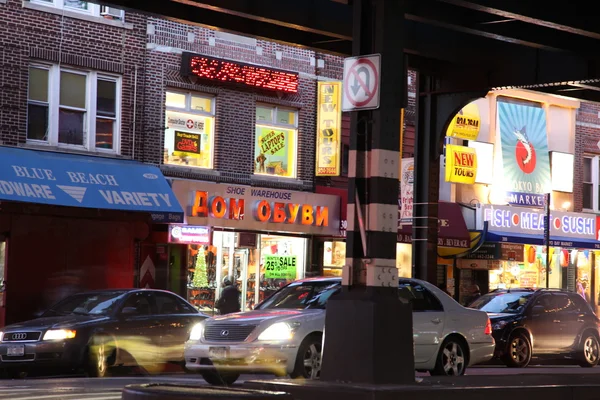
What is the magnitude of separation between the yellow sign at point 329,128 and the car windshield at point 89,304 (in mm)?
11944

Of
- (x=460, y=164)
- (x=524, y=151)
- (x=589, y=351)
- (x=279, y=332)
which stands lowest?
(x=589, y=351)

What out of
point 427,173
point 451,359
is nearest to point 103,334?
point 451,359

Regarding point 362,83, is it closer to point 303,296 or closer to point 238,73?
point 303,296

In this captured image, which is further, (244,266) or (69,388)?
(244,266)

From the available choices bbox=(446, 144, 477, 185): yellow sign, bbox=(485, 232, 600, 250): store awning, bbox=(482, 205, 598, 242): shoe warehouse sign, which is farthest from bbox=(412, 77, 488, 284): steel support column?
bbox=(482, 205, 598, 242): shoe warehouse sign

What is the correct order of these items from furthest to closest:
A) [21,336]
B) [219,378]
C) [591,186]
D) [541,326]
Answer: [591,186] → [541,326] → [21,336] → [219,378]

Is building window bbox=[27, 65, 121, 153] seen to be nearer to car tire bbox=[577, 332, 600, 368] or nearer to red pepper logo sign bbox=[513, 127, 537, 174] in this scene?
car tire bbox=[577, 332, 600, 368]

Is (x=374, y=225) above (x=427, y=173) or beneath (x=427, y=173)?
beneath

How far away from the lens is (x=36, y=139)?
86.9 feet

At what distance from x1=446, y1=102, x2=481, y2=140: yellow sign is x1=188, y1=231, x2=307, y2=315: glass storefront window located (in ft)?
22.5

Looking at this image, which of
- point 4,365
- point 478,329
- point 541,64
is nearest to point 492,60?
point 541,64

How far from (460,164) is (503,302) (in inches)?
436

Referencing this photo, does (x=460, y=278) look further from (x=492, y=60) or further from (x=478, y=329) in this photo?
(x=478, y=329)

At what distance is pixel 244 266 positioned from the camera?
30484mm
